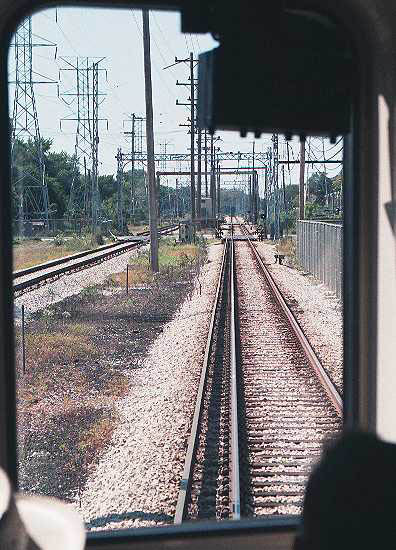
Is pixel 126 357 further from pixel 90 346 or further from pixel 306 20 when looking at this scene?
pixel 306 20

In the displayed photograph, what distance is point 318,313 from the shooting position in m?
14.9

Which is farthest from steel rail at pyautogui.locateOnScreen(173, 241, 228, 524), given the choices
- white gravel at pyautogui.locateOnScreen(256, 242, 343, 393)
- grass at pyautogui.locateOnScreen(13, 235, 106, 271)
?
grass at pyautogui.locateOnScreen(13, 235, 106, 271)

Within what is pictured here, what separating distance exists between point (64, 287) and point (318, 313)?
6.79 meters

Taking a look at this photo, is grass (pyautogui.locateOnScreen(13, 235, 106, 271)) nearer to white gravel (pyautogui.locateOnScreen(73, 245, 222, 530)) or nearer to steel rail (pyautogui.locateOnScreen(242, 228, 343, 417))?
steel rail (pyautogui.locateOnScreen(242, 228, 343, 417))

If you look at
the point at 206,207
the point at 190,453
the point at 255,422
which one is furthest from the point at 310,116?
the point at 206,207

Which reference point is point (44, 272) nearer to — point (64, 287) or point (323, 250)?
point (64, 287)

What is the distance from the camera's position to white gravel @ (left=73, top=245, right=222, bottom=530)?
5320 millimetres

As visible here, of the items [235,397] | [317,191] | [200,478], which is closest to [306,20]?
[200,478]

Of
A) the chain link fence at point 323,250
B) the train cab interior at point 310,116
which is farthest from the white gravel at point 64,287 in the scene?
the train cab interior at point 310,116

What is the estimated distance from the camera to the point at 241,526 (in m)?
3.09

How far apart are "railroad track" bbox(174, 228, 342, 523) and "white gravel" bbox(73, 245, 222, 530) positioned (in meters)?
0.18

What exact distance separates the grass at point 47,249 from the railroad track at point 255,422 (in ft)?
54.7

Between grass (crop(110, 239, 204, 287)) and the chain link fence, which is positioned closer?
the chain link fence

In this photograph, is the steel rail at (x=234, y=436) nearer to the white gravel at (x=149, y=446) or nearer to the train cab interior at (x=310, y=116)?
the white gravel at (x=149, y=446)
